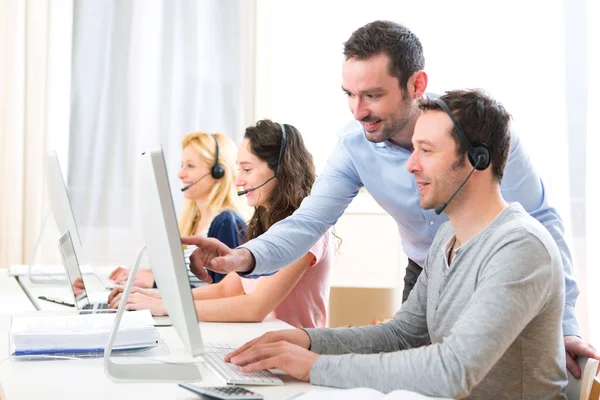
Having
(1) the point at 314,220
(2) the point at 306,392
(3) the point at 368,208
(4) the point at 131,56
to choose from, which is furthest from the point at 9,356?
(4) the point at 131,56

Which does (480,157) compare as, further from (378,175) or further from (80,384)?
(80,384)

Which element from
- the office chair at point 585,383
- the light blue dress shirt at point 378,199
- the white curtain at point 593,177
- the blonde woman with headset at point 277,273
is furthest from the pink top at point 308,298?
the white curtain at point 593,177

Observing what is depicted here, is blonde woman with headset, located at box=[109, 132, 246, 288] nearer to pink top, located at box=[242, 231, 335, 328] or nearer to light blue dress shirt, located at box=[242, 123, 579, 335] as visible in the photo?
pink top, located at box=[242, 231, 335, 328]

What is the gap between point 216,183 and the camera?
9.90 feet

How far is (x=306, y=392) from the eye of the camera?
122 centimetres

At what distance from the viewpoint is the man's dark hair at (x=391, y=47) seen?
1.90 m

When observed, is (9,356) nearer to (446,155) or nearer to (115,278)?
(446,155)

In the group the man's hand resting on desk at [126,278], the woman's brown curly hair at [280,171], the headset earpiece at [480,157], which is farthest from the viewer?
the man's hand resting on desk at [126,278]

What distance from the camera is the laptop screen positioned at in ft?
6.40

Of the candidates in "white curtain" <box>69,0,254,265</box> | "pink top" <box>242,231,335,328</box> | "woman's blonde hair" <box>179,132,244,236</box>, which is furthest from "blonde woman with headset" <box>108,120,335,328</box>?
"white curtain" <box>69,0,254,265</box>

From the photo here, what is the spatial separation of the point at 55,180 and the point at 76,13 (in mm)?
2221

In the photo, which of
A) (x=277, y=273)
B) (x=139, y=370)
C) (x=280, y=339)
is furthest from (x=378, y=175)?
(x=139, y=370)

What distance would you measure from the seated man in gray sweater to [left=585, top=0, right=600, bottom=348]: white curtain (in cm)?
191

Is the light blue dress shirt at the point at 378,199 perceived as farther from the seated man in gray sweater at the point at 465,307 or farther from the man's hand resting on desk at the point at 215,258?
the seated man in gray sweater at the point at 465,307
